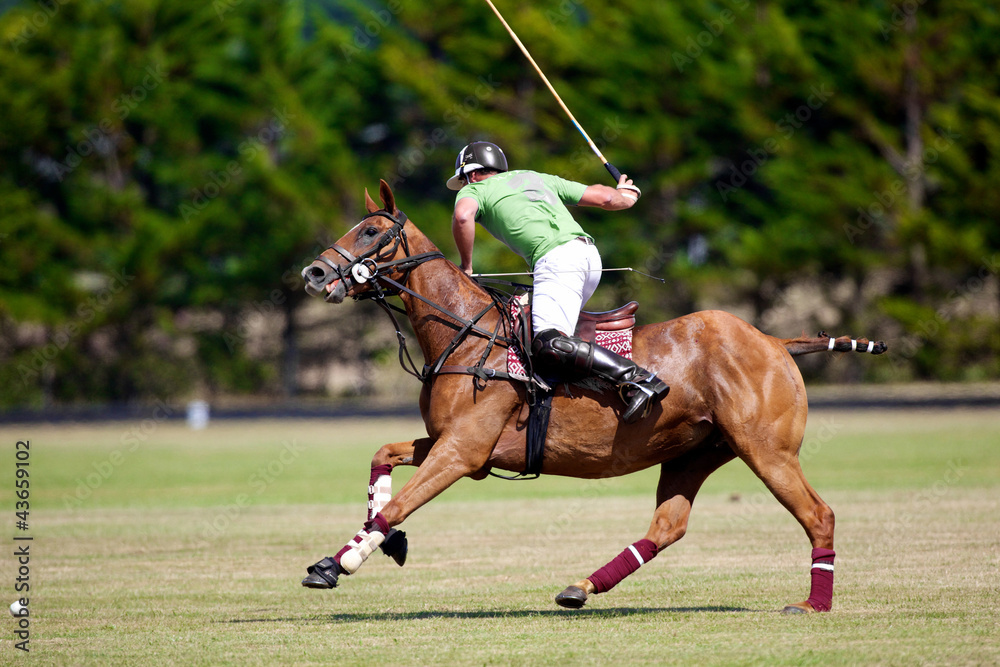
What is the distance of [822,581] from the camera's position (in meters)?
8.05

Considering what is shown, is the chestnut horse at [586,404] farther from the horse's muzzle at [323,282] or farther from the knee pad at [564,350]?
the knee pad at [564,350]

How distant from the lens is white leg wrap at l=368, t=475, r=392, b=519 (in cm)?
824

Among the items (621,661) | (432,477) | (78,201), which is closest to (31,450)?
(78,201)

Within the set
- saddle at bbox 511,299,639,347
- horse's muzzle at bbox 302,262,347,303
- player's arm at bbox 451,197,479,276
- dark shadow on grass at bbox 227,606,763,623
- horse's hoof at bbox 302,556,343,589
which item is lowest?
dark shadow on grass at bbox 227,606,763,623

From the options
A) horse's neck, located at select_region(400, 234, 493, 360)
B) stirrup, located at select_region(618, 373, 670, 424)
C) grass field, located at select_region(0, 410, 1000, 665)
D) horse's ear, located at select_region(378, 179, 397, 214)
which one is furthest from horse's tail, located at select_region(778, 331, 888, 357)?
horse's ear, located at select_region(378, 179, 397, 214)

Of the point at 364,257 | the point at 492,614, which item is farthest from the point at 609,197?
the point at 492,614

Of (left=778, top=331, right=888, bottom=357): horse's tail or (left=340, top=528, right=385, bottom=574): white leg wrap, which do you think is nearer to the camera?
(left=340, top=528, right=385, bottom=574): white leg wrap

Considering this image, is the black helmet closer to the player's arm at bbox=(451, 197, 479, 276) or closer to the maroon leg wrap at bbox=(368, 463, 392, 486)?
the player's arm at bbox=(451, 197, 479, 276)

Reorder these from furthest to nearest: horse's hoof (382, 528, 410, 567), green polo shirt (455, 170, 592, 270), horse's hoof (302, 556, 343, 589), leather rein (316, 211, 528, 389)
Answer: green polo shirt (455, 170, 592, 270)
leather rein (316, 211, 528, 389)
horse's hoof (382, 528, 410, 567)
horse's hoof (302, 556, 343, 589)

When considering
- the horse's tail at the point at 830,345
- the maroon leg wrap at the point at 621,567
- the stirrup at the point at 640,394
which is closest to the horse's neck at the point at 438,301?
the stirrup at the point at 640,394

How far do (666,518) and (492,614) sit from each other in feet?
4.72

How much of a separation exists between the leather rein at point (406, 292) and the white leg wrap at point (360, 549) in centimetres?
114

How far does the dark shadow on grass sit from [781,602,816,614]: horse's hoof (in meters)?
0.23

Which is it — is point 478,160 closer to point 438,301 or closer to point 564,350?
point 438,301
